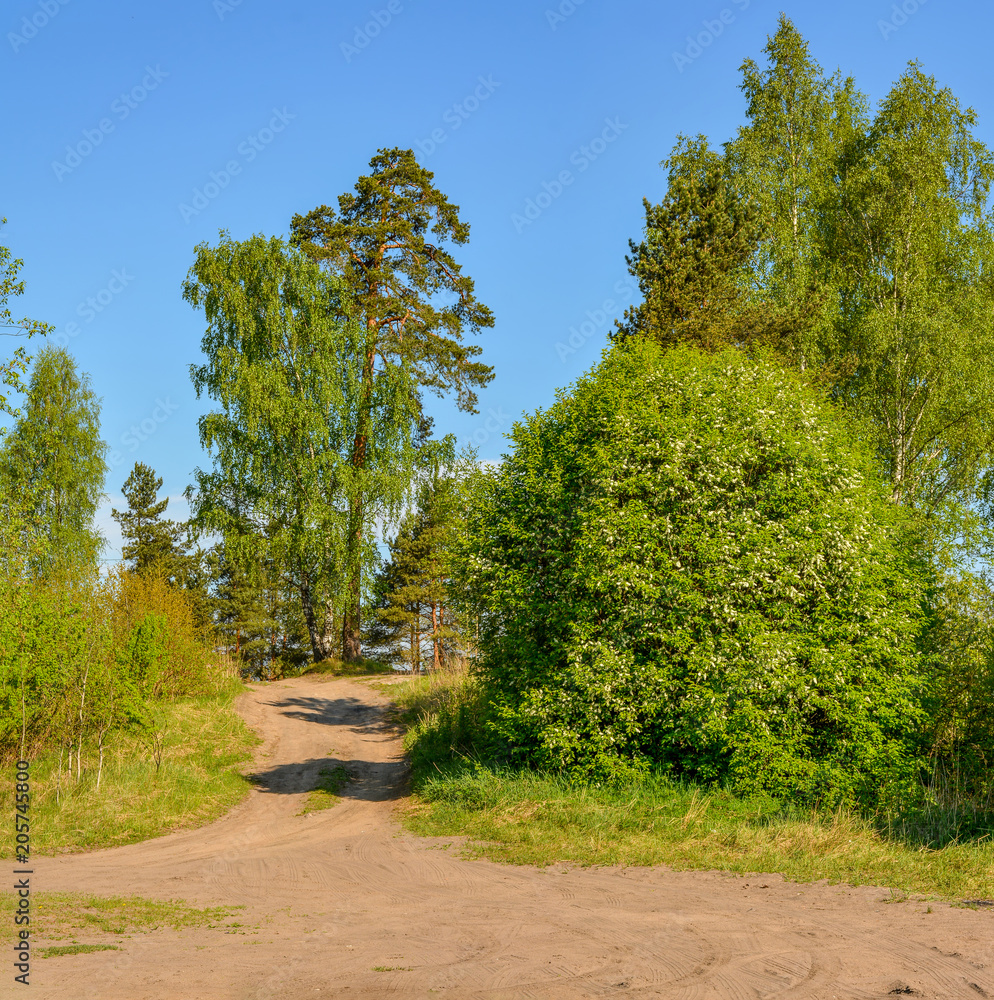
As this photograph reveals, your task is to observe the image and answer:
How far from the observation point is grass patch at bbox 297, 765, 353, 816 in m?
18.5

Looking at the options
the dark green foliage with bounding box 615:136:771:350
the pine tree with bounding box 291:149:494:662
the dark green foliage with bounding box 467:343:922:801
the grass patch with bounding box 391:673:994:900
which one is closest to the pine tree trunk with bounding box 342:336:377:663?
the pine tree with bounding box 291:149:494:662

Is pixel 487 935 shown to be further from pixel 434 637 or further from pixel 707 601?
pixel 434 637

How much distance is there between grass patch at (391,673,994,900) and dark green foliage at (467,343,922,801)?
77cm

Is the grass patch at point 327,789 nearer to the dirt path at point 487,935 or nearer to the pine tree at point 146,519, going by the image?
the dirt path at point 487,935

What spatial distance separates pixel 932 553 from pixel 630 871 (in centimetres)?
1110

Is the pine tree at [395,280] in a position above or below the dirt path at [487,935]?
above

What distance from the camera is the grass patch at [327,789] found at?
18.5 m

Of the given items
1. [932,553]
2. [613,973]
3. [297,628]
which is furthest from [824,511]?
[297,628]

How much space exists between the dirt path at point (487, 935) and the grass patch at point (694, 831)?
0.71m

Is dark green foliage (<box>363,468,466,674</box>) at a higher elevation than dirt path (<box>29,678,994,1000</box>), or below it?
higher

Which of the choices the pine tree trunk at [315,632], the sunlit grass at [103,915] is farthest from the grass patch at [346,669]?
the sunlit grass at [103,915]

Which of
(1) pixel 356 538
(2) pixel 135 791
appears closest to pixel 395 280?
(1) pixel 356 538

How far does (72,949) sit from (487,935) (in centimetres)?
390

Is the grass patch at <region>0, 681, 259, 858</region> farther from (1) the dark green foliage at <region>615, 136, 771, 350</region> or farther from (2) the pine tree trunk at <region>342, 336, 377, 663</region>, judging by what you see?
(1) the dark green foliage at <region>615, 136, 771, 350</region>
